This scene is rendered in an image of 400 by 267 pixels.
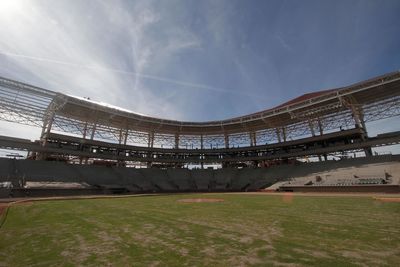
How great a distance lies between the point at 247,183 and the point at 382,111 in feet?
92.3

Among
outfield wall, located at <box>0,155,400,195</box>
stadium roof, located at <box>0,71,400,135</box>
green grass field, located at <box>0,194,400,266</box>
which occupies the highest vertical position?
stadium roof, located at <box>0,71,400,135</box>

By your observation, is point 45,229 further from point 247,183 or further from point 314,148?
point 314,148

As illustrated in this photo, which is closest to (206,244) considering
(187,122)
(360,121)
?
(187,122)

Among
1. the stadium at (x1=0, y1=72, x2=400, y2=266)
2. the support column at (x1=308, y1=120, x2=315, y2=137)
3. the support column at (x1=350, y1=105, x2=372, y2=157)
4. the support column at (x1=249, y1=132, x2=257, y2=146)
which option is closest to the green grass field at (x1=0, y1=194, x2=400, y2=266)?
the stadium at (x1=0, y1=72, x2=400, y2=266)

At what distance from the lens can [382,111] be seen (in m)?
36.8

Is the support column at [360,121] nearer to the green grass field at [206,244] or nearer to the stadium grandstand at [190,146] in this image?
the stadium grandstand at [190,146]

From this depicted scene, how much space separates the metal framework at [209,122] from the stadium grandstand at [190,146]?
0.56ft

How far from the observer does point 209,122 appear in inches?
2047

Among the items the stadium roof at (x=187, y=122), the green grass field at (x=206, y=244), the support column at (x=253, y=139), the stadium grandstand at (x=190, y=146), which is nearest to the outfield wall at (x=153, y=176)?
the stadium grandstand at (x=190, y=146)

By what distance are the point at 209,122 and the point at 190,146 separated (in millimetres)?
12682

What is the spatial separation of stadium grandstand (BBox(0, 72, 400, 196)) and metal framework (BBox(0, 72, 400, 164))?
17 centimetres

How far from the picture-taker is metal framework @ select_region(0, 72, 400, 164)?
33.7 metres

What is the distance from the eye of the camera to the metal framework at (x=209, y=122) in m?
33.7

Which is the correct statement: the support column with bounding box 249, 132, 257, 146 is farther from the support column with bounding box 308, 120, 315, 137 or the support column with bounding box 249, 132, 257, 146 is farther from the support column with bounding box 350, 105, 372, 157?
the support column with bounding box 350, 105, 372, 157
